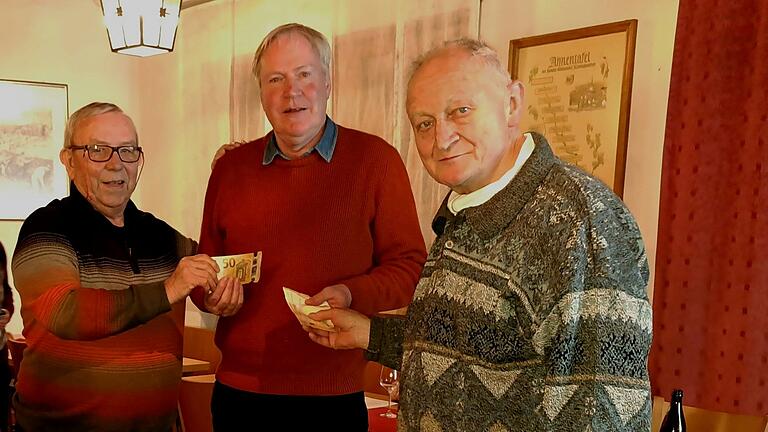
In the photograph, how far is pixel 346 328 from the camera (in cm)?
219

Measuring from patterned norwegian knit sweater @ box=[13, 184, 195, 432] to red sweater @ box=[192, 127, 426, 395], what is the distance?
217 mm

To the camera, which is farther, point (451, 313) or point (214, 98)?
point (214, 98)

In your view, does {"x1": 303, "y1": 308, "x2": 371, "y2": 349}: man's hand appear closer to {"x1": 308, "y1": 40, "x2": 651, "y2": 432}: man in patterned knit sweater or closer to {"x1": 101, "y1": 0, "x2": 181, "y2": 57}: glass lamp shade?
{"x1": 308, "y1": 40, "x2": 651, "y2": 432}: man in patterned knit sweater

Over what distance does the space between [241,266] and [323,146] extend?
42cm

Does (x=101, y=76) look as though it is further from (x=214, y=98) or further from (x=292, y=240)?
(x=292, y=240)

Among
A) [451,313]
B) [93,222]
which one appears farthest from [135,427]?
[451,313]

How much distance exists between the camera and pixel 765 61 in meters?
3.08

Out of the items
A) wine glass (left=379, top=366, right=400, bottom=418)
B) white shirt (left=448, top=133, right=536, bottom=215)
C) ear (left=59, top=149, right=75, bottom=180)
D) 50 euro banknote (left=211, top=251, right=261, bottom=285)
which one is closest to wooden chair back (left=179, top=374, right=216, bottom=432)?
wine glass (left=379, top=366, right=400, bottom=418)

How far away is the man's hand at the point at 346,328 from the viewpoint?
2.17 metres

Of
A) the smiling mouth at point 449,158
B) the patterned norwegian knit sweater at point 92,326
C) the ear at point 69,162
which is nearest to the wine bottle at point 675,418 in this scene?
the smiling mouth at point 449,158

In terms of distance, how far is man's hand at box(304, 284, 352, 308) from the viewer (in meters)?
2.22

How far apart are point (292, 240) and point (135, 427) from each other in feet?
2.44

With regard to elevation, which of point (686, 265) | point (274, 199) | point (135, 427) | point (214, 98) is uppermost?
point (214, 98)

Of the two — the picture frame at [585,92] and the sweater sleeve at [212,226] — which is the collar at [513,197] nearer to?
the sweater sleeve at [212,226]
